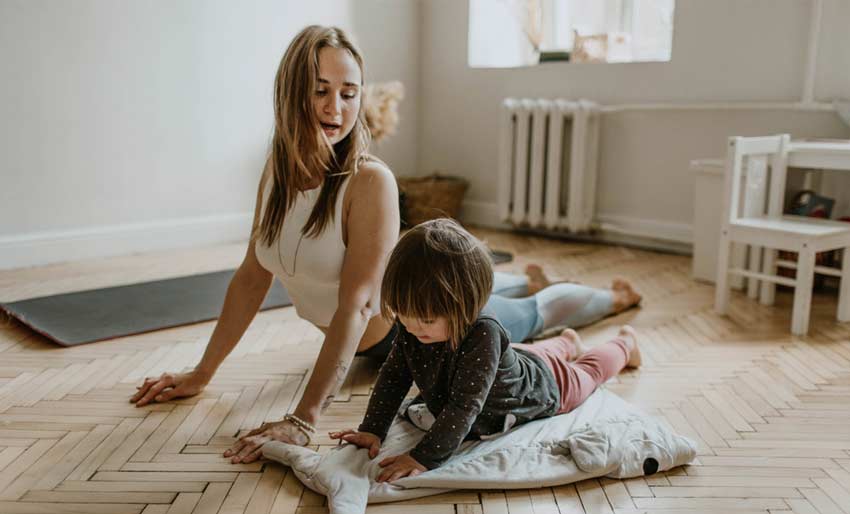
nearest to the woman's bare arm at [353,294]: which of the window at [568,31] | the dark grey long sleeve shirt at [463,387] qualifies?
the dark grey long sleeve shirt at [463,387]

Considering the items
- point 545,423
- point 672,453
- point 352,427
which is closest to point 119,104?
point 352,427

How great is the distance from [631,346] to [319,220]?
0.96 meters

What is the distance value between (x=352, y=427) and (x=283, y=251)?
44 centimetres

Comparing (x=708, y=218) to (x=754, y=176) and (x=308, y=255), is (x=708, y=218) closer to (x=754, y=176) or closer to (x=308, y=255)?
(x=754, y=176)

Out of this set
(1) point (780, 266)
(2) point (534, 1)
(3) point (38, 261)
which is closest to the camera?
(1) point (780, 266)

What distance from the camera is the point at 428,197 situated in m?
4.27

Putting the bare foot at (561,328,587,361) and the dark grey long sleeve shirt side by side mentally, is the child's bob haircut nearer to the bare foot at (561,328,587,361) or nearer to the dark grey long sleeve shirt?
the dark grey long sleeve shirt

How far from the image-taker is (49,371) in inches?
84.6

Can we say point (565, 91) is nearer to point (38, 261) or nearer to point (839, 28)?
point (839, 28)

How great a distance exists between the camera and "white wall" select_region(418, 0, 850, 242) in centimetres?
325

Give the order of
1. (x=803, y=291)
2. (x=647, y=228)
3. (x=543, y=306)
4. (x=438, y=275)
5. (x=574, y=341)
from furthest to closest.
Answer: (x=647, y=228), (x=803, y=291), (x=543, y=306), (x=574, y=341), (x=438, y=275)

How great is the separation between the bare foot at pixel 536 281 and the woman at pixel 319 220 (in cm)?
100

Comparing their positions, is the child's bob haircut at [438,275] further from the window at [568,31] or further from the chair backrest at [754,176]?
the window at [568,31]

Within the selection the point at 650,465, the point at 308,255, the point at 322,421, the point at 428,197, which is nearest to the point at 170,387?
the point at 322,421
